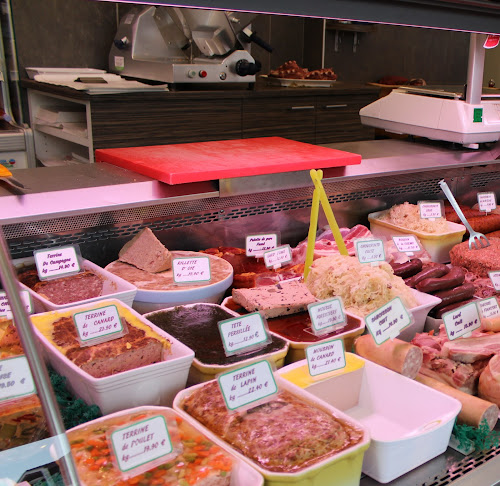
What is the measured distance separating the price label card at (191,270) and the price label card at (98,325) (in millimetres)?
468

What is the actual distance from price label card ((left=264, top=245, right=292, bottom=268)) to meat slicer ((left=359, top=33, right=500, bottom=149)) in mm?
1076

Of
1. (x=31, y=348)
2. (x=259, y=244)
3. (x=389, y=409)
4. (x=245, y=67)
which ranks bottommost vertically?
(x=389, y=409)

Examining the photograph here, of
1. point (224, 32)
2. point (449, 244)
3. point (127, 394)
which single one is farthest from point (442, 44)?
point (127, 394)

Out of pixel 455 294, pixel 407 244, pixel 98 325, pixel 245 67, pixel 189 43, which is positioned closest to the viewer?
pixel 98 325

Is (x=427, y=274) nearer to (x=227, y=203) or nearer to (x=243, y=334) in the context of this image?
(x=227, y=203)

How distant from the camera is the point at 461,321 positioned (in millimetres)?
1903

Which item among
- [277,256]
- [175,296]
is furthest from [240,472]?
[277,256]

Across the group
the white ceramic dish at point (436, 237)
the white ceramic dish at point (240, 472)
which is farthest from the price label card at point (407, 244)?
the white ceramic dish at point (240, 472)

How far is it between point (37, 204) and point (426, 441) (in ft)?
4.34

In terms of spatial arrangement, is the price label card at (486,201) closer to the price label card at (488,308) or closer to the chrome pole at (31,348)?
the price label card at (488,308)

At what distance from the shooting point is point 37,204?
1.93 meters

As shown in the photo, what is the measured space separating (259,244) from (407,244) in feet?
2.21

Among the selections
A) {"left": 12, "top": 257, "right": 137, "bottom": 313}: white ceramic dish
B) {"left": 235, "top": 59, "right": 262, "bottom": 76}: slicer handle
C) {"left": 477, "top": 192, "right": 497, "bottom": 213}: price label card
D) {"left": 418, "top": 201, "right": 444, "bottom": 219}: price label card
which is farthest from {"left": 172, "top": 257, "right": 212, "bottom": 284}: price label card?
{"left": 235, "top": 59, "right": 262, "bottom": 76}: slicer handle

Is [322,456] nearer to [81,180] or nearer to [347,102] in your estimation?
[81,180]
